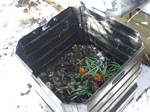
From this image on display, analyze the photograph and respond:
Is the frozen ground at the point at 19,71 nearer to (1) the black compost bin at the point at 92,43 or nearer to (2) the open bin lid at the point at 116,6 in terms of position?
(1) the black compost bin at the point at 92,43

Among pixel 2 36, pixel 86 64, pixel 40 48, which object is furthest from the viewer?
pixel 2 36

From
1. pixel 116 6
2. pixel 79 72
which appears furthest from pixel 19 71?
pixel 116 6

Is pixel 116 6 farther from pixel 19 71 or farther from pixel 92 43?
pixel 19 71

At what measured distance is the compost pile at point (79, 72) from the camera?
1478mm

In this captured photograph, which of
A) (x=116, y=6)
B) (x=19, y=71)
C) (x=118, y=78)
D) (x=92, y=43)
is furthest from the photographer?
Result: (x=19, y=71)

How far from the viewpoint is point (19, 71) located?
1.85 metres

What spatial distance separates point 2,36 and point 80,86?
2.94 feet

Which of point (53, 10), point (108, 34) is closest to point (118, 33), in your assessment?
point (108, 34)

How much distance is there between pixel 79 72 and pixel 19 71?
1.58 ft

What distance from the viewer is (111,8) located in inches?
61.0

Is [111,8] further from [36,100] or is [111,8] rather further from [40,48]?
[36,100]

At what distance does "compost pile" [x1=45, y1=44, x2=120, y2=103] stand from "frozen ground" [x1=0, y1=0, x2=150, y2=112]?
0.17 meters

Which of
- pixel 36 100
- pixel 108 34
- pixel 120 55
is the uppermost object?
pixel 108 34

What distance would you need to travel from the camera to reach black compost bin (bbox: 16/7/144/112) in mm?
1211
